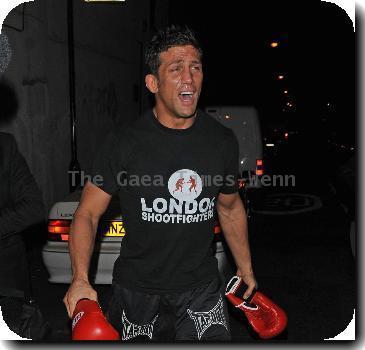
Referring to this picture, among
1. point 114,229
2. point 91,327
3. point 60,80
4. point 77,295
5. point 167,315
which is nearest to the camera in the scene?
point 91,327

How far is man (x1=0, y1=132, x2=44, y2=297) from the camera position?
2.84m

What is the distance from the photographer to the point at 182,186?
9.31 feet

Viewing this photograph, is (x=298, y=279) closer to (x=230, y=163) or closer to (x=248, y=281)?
(x=248, y=281)

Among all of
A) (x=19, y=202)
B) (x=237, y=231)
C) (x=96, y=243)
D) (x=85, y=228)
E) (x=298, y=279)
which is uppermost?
(x=19, y=202)

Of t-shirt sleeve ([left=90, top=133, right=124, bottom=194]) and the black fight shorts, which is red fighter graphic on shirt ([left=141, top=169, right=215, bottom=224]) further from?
the black fight shorts

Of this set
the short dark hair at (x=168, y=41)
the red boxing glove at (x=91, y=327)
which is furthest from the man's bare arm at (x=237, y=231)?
the red boxing glove at (x=91, y=327)

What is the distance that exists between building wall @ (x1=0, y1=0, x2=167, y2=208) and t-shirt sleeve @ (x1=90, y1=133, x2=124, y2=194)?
6.21 metres

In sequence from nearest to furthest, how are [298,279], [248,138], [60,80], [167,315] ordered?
[167,315] → [298,279] → [60,80] → [248,138]

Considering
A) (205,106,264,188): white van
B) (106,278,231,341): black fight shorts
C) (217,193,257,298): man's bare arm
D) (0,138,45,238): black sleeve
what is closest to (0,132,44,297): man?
(0,138,45,238): black sleeve

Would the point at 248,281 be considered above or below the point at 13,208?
below

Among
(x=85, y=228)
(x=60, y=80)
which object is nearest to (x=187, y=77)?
(x=85, y=228)

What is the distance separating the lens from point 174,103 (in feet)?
9.50

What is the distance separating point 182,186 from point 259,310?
976mm

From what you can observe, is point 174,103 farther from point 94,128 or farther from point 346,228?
point 94,128
